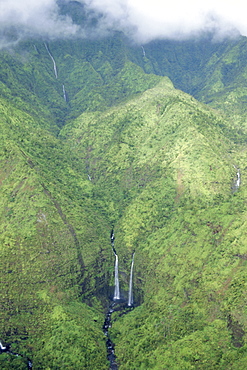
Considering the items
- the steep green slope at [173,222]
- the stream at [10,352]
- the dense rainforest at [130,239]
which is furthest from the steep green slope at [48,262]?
the steep green slope at [173,222]

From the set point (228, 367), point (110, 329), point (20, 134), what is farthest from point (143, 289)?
point (20, 134)

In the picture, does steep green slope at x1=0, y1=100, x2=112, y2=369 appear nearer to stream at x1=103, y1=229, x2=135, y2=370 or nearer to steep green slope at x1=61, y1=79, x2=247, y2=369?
stream at x1=103, y1=229, x2=135, y2=370

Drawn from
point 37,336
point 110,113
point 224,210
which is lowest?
point 37,336

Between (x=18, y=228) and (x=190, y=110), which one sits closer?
(x=18, y=228)

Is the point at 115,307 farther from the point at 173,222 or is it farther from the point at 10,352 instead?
the point at 10,352

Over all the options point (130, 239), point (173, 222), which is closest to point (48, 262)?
point (130, 239)

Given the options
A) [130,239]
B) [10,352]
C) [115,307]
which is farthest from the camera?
[130,239]

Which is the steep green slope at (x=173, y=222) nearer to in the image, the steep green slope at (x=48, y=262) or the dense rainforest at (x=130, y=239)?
the dense rainforest at (x=130, y=239)

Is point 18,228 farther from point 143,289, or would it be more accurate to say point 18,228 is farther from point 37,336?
point 143,289
